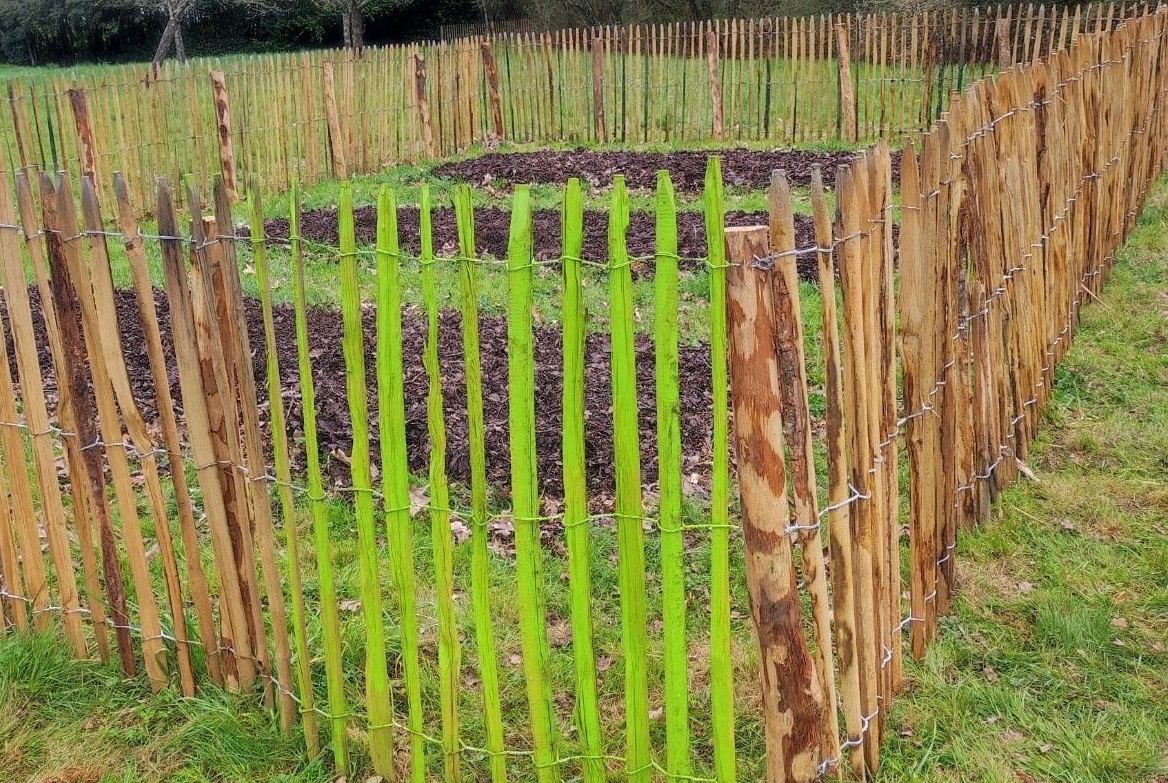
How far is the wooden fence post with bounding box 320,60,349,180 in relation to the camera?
39.5ft

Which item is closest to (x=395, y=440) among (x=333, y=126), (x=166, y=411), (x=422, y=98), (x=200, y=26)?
(x=166, y=411)

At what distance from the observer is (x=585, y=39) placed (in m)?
15.2

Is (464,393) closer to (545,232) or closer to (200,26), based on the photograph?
(545,232)

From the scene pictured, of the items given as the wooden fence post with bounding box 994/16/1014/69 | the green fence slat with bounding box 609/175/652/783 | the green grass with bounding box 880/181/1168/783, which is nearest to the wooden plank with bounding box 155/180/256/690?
the green fence slat with bounding box 609/175/652/783

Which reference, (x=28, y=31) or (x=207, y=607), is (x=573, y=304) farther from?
(x=28, y=31)

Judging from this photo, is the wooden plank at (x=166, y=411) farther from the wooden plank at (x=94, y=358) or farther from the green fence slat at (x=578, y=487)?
the green fence slat at (x=578, y=487)

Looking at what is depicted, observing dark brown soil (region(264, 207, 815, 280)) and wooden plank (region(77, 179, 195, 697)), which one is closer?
wooden plank (region(77, 179, 195, 697))

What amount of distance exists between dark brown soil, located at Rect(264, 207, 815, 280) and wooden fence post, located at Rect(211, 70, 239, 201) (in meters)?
1.83

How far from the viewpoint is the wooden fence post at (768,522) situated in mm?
2350

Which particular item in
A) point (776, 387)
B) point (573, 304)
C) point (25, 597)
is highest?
point (573, 304)

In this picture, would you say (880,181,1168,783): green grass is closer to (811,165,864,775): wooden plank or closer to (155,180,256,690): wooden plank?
(811,165,864,775): wooden plank

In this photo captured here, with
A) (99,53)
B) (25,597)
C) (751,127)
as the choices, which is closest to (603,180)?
(751,127)

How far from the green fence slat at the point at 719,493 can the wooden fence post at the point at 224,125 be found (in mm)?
9730

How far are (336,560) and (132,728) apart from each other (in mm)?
1128
